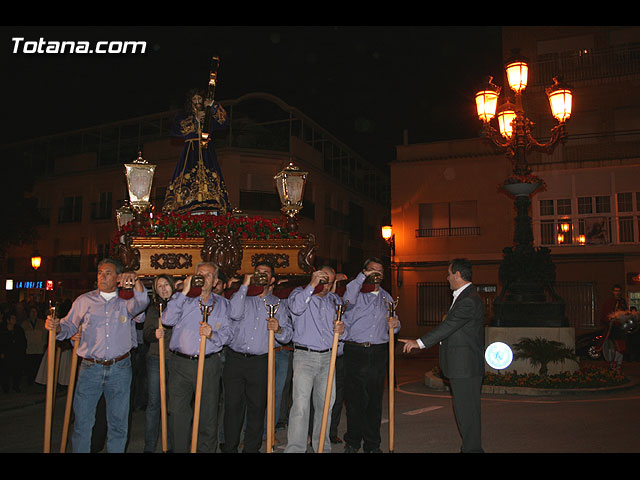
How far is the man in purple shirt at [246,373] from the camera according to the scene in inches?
245

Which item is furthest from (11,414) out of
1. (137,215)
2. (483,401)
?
(483,401)

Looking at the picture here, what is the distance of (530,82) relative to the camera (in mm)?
25703

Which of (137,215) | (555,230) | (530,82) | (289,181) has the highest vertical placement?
(530,82)

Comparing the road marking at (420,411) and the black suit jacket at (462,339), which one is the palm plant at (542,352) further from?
the black suit jacket at (462,339)

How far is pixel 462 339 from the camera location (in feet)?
20.4

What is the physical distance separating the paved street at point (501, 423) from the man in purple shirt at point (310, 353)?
1.10 m

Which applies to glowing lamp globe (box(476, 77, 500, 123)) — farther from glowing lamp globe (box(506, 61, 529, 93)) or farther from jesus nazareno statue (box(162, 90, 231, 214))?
jesus nazareno statue (box(162, 90, 231, 214))

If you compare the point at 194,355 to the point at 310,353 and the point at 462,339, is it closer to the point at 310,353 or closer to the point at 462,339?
the point at 310,353

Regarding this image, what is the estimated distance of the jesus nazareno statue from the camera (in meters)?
9.65

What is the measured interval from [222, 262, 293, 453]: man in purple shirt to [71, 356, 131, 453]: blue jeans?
106cm

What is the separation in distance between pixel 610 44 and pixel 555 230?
813 cm

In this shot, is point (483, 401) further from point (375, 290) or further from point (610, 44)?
point (610, 44)

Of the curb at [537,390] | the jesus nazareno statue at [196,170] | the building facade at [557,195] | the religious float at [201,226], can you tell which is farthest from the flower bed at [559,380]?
the building facade at [557,195]

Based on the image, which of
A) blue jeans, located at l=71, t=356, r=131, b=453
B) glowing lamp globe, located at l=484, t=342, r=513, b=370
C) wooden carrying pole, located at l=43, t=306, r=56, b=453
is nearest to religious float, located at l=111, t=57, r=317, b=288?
blue jeans, located at l=71, t=356, r=131, b=453
